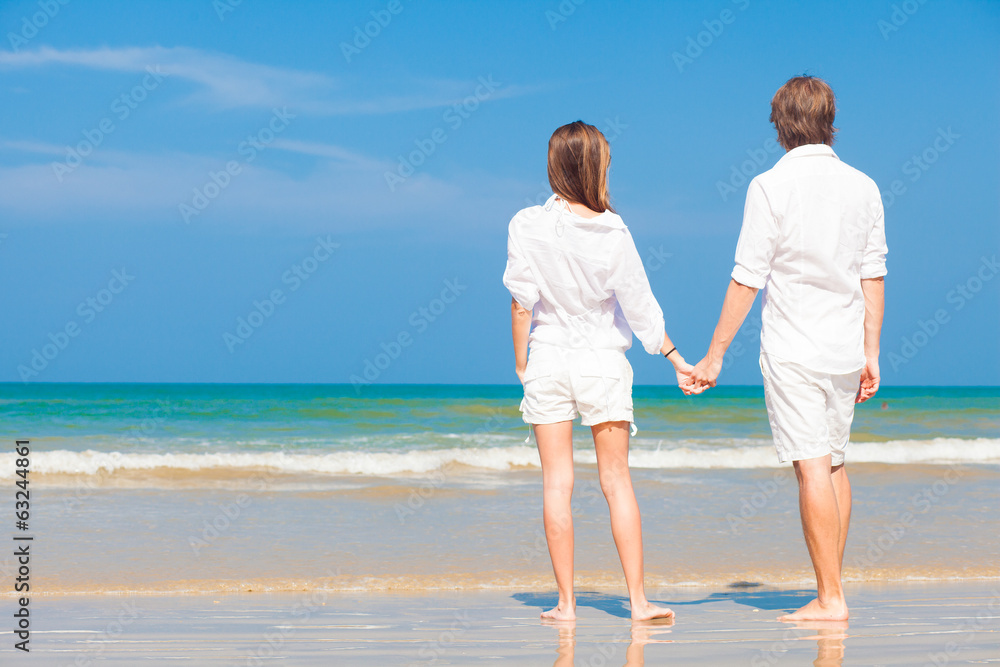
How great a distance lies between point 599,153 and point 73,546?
3.89 metres

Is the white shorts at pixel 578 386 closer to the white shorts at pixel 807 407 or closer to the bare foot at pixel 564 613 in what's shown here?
the white shorts at pixel 807 407

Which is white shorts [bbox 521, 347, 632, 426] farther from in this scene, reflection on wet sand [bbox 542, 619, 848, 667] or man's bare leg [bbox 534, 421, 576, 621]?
reflection on wet sand [bbox 542, 619, 848, 667]

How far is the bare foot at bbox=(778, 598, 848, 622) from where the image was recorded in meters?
3.02

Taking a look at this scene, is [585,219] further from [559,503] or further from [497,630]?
[497,630]

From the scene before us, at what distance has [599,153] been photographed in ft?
9.99

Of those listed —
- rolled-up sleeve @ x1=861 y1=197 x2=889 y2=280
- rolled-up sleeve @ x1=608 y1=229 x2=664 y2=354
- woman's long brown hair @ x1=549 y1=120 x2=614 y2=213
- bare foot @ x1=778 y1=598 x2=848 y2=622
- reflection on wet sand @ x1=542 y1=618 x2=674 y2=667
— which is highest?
woman's long brown hair @ x1=549 y1=120 x2=614 y2=213

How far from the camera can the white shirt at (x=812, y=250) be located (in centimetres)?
296

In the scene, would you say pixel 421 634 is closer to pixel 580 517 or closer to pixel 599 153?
pixel 599 153

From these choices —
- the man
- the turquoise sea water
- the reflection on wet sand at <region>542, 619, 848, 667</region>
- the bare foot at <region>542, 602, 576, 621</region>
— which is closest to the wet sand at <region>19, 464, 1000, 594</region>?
the bare foot at <region>542, 602, 576, 621</region>

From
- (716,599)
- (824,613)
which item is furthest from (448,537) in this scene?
(824,613)

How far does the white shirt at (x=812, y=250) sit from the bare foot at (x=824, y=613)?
0.85 m

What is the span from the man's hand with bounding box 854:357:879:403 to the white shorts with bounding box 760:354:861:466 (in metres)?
0.15


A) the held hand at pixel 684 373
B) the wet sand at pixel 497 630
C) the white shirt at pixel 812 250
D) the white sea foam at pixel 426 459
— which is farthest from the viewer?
the white sea foam at pixel 426 459

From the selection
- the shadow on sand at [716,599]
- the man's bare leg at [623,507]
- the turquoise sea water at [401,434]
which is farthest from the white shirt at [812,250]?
the turquoise sea water at [401,434]
